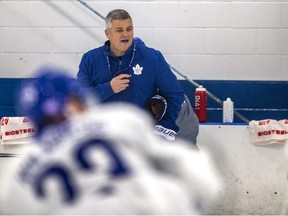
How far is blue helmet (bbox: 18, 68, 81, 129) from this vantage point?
49.8 inches

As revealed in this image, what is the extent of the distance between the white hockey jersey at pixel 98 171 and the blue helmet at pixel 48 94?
5 cm

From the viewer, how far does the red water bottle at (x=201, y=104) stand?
3.91m

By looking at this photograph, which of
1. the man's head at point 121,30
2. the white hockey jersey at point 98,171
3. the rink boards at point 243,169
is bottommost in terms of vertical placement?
the rink boards at point 243,169

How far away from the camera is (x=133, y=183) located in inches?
48.0

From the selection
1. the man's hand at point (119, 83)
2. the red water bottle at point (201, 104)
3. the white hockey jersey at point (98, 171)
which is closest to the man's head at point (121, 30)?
the man's hand at point (119, 83)

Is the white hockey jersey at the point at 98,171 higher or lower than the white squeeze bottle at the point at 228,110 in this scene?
higher

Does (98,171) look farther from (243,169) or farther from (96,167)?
(243,169)

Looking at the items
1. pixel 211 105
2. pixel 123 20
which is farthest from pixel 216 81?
pixel 123 20

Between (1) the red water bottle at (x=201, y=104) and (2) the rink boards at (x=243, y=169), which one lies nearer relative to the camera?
(2) the rink boards at (x=243, y=169)

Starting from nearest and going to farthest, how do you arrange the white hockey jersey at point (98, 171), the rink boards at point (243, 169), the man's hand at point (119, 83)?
the white hockey jersey at point (98, 171) → the man's hand at point (119, 83) → the rink boards at point (243, 169)

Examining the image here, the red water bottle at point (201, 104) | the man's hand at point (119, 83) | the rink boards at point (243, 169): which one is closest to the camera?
the man's hand at point (119, 83)

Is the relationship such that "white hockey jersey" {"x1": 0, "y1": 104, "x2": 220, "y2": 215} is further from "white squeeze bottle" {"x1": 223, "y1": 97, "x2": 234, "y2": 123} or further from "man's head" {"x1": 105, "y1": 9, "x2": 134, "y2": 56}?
"white squeeze bottle" {"x1": 223, "y1": 97, "x2": 234, "y2": 123}

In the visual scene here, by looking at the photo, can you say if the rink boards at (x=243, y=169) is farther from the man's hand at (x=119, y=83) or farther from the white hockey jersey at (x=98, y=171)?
the white hockey jersey at (x=98, y=171)

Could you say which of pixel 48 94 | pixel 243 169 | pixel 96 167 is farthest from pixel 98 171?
pixel 243 169
